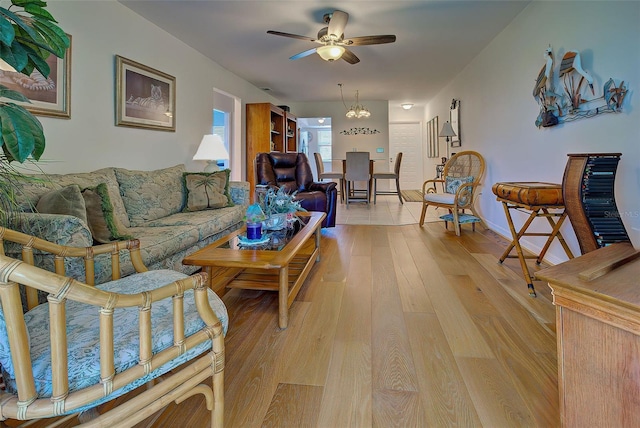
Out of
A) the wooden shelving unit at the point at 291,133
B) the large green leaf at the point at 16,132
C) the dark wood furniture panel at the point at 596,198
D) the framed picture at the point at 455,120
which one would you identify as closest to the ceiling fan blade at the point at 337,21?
the dark wood furniture panel at the point at 596,198

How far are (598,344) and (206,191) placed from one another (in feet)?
10.2

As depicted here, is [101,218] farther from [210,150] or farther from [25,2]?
[210,150]

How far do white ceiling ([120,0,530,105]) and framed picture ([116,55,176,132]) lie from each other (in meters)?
0.55

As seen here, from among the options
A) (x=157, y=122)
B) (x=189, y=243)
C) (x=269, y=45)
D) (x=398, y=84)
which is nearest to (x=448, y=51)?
(x=398, y=84)

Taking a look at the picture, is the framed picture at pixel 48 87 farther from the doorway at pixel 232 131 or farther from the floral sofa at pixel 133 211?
the doorway at pixel 232 131

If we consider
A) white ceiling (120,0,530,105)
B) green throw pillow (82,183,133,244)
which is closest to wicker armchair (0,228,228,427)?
green throw pillow (82,183,133,244)

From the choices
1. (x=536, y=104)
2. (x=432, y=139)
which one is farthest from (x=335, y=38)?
(x=432, y=139)

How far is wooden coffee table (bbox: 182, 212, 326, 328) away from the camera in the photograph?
5.55ft

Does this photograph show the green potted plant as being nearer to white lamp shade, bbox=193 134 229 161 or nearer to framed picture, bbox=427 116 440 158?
white lamp shade, bbox=193 134 229 161

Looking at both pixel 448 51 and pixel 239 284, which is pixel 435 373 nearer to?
pixel 239 284

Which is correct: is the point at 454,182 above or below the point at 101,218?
above

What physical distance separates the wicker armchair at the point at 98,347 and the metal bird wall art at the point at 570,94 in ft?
8.61

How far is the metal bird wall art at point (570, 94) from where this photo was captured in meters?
2.10

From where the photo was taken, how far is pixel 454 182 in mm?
4410
